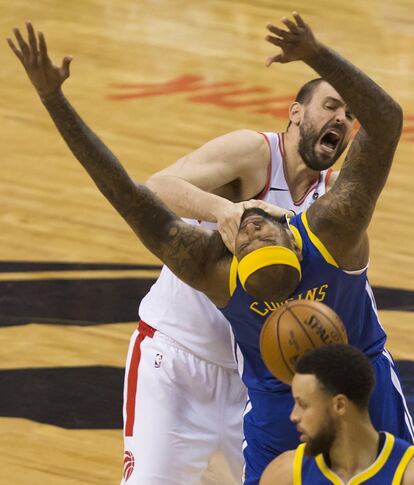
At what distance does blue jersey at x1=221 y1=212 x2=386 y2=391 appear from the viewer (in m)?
4.69

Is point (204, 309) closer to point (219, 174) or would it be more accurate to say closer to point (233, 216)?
point (219, 174)

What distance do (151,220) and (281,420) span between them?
862 millimetres

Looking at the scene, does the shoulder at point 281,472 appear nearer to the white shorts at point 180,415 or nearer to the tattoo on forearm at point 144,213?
the tattoo on forearm at point 144,213

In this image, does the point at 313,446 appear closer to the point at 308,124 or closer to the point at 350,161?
the point at 350,161

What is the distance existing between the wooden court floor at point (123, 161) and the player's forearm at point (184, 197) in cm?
166

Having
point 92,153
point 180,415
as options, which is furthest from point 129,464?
point 92,153

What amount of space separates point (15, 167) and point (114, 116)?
103 centimetres

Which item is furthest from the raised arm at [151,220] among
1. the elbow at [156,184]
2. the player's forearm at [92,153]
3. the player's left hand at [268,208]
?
the elbow at [156,184]

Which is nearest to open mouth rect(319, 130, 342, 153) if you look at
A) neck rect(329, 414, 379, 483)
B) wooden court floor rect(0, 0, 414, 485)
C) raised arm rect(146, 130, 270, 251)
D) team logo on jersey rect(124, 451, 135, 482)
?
raised arm rect(146, 130, 270, 251)

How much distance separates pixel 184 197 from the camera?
5.19 meters

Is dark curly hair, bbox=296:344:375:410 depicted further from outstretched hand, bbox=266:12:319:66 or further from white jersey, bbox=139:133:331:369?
white jersey, bbox=139:133:331:369

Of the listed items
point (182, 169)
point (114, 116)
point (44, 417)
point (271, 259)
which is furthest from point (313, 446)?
point (114, 116)

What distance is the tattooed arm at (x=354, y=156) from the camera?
447 cm

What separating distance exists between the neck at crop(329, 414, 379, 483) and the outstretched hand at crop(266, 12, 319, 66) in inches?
45.3
